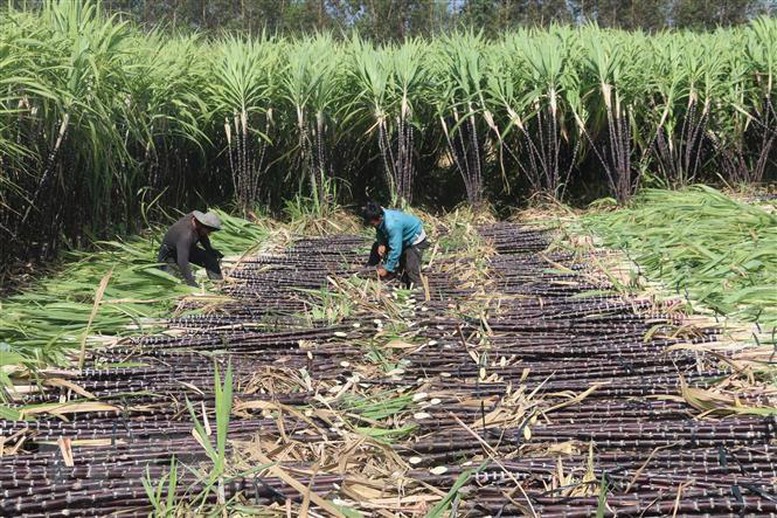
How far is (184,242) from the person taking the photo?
4.27 m

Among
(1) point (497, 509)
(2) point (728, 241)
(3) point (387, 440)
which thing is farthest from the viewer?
Result: (2) point (728, 241)

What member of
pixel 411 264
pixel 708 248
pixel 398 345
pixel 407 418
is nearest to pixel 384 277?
pixel 411 264

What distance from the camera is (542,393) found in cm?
251

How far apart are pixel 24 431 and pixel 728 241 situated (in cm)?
363

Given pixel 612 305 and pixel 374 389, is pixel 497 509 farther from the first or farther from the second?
pixel 612 305

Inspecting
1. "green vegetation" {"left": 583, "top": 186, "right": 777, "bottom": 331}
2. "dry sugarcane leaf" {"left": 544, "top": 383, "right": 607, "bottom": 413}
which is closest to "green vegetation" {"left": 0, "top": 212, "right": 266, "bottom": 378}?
"dry sugarcane leaf" {"left": 544, "top": 383, "right": 607, "bottom": 413}

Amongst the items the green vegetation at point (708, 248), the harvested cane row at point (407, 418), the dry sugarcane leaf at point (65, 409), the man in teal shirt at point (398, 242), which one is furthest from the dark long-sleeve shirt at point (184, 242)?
the green vegetation at point (708, 248)

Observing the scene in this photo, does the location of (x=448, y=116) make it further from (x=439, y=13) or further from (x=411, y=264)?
(x=439, y=13)

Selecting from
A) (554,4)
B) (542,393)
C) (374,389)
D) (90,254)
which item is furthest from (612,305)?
(554,4)

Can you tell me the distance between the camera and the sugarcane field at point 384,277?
195cm

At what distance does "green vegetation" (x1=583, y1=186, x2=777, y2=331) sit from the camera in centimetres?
320

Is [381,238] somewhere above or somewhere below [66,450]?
above

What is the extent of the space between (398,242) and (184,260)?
125 centimetres

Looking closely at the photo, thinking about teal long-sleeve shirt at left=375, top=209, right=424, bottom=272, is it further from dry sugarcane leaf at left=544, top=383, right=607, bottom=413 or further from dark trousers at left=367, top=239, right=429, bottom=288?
dry sugarcane leaf at left=544, top=383, right=607, bottom=413
